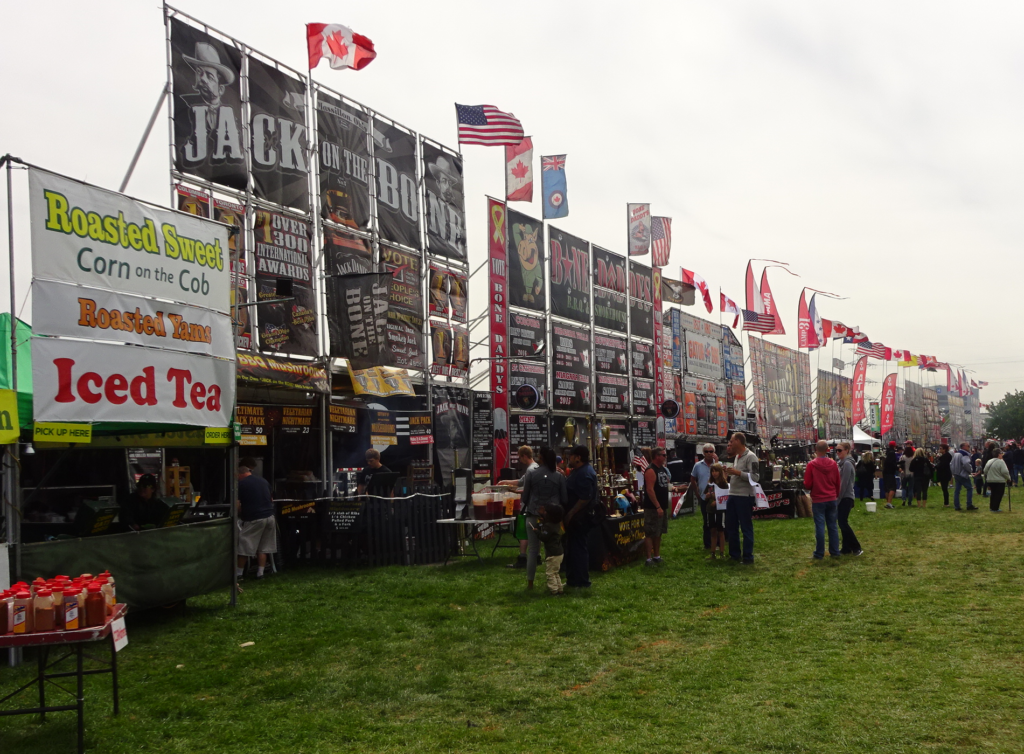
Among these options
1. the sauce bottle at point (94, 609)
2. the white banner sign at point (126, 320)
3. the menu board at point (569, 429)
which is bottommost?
the sauce bottle at point (94, 609)

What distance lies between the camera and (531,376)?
26172 mm

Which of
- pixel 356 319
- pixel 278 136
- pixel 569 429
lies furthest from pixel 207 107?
pixel 569 429

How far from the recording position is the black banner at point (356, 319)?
17406mm

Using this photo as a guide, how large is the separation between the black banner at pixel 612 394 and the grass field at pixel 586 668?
1843 centimetres

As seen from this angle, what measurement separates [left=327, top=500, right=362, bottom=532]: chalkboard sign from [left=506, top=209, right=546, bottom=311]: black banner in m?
13.1

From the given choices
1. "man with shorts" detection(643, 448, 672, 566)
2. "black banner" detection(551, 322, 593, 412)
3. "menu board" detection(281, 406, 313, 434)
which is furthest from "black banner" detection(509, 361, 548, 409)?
"man with shorts" detection(643, 448, 672, 566)

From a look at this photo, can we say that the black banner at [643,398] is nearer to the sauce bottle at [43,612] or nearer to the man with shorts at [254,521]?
the man with shorts at [254,521]

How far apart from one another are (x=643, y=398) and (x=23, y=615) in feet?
95.6

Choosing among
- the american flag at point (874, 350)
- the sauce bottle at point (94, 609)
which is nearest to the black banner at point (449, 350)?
the sauce bottle at point (94, 609)

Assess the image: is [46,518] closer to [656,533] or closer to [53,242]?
[53,242]

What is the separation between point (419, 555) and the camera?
45.6 feet

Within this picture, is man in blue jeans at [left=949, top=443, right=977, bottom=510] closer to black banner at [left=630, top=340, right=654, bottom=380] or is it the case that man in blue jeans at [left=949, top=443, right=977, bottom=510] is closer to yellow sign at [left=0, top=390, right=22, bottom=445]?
black banner at [left=630, top=340, right=654, bottom=380]

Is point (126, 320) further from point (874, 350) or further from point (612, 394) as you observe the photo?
point (874, 350)

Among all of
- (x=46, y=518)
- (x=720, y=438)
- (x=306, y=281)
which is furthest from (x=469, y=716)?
(x=720, y=438)
